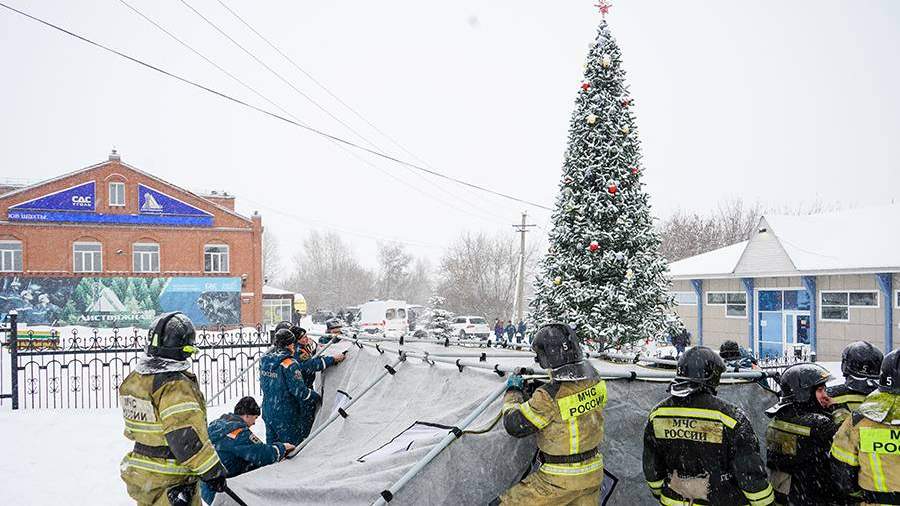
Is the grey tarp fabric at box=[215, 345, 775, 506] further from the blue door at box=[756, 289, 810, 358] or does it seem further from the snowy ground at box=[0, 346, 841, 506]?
the blue door at box=[756, 289, 810, 358]

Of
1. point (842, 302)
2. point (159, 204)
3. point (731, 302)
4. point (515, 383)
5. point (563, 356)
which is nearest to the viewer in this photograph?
point (563, 356)

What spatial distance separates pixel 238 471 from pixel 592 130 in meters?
11.2

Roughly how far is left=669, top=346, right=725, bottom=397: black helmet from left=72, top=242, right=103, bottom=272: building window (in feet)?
127

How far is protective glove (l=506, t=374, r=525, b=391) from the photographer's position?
4.48 m

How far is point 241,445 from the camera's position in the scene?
5.29 meters

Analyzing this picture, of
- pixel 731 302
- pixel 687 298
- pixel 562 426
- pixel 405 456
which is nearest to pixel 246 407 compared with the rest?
pixel 405 456

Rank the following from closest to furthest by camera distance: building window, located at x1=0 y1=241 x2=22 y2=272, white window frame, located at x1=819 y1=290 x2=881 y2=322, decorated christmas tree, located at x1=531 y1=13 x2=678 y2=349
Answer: decorated christmas tree, located at x1=531 y1=13 x2=678 y2=349
white window frame, located at x1=819 y1=290 x2=881 y2=322
building window, located at x1=0 y1=241 x2=22 y2=272

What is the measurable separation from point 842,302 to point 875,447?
2105 cm

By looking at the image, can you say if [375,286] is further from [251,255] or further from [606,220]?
[606,220]

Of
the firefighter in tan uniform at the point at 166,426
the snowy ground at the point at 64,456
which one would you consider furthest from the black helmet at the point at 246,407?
the snowy ground at the point at 64,456

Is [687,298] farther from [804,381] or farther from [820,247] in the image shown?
[804,381]

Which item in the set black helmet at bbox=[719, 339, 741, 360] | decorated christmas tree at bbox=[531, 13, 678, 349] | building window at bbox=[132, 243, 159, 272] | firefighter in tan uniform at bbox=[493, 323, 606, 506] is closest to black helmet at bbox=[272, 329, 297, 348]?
firefighter in tan uniform at bbox=[493, 323, 606, 506]

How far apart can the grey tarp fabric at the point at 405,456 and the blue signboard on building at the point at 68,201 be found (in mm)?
35540

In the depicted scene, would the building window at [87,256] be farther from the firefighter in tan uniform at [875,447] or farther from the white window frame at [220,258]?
the firefighter in tan uniform at [875,447]
